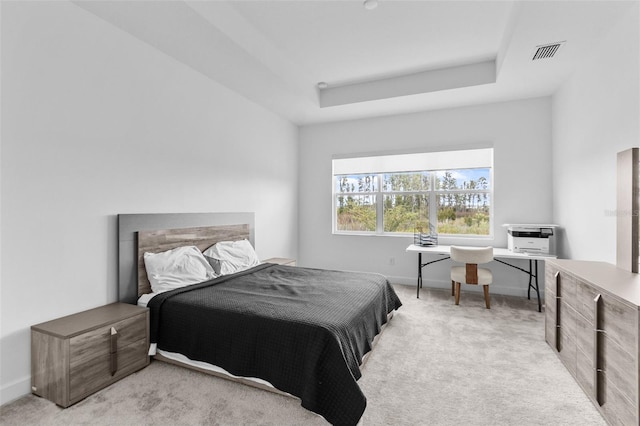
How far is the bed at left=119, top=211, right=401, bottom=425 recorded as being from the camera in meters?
1.77

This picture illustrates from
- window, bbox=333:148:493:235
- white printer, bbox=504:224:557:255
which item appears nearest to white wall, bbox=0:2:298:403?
window, bbox=333:148:493:235

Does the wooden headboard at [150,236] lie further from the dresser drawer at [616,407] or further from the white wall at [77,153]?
the dresser drawer at [616,407]

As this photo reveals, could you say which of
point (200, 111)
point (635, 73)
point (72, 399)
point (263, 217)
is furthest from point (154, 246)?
point (635, 73)

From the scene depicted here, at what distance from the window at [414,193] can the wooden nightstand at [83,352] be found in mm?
3644

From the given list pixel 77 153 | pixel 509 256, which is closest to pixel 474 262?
pixel 509 256

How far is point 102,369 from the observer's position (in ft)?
6.77

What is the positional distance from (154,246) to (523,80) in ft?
14.4

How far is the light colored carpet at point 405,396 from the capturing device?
1787mm

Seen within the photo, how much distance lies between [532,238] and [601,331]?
2247 millimetres

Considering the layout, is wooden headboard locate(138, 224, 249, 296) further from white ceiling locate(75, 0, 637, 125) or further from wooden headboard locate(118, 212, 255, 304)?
white ceiling locate(75, 0, 637, 125)

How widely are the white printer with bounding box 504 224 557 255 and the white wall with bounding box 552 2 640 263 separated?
160mm

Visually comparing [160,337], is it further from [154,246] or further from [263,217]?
[263,217]

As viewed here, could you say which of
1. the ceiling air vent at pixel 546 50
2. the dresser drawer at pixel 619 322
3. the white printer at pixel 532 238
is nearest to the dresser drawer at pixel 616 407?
the dresser drawer at pixel 619 322

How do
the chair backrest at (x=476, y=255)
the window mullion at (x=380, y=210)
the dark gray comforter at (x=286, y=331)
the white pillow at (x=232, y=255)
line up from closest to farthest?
1. the dark gray comforter at (x=286, y=331)
2. the white pillow at (x=232, y=255)
3. the chair backrest at (x=476, y=255)
4. the window mullion at (x=380, y=210)
